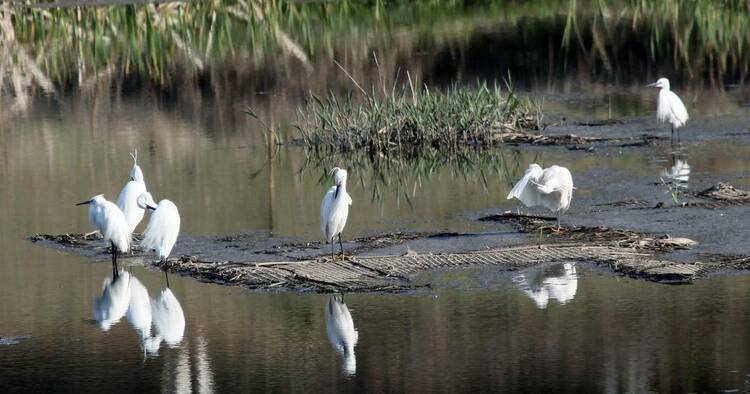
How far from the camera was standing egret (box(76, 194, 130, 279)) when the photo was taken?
1199 cm

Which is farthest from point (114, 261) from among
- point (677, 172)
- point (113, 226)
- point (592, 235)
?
point (677, 172)

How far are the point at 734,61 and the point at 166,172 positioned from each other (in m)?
10.6

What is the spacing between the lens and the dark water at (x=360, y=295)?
29.0ft

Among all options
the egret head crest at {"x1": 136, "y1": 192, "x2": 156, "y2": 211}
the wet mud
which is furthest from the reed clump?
the egret head crest at {"x1": 136, "y1": 192, "x2": 156, "y2": 211}

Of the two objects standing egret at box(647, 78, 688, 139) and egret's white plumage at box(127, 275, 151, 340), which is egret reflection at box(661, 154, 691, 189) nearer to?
standing egret at box(647, 78, 688, 139)

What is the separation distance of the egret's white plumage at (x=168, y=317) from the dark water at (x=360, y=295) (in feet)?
0.14

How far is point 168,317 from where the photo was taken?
414 inches

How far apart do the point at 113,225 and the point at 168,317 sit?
68.0 inches

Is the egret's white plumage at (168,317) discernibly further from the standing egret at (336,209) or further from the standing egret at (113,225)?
the standing egret at (336,209)

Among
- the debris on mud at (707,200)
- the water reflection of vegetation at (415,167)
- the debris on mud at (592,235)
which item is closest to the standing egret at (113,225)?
the debris on mud at (592,235)

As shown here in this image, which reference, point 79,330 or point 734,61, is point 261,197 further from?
point 734,61

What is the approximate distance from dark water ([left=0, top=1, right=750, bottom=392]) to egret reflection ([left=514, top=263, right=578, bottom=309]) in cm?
3

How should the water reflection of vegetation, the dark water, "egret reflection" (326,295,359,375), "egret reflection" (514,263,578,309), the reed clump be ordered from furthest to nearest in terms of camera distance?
the reed clump → the water reflection of vegetation → "egret reflection" (514,263,578,309) → "egret reflection" (326,295,359,375) → the dark water

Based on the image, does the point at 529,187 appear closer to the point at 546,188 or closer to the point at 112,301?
the point at 546,188
